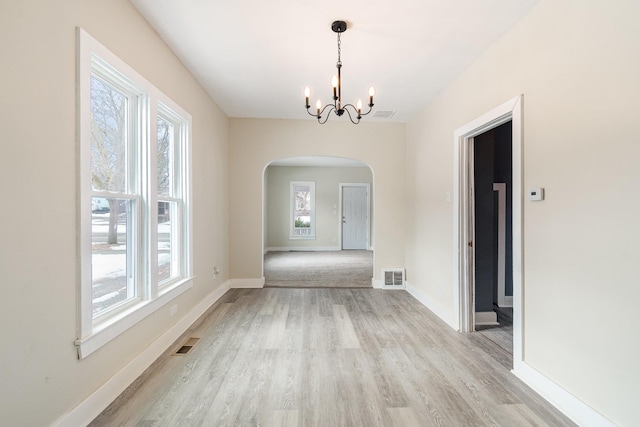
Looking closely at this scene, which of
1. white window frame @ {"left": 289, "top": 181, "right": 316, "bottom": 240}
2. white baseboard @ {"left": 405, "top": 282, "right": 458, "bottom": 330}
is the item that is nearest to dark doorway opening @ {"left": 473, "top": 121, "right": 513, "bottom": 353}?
white baseboard @ {"left": 405, "top": 282, "right": 458, "bottom": 330}

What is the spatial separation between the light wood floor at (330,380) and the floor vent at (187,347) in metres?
0.05

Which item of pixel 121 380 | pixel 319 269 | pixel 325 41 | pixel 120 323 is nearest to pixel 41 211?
pixel 120 323

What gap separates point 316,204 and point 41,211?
7865 millimetres

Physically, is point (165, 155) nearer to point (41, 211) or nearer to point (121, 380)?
point (41, 211)

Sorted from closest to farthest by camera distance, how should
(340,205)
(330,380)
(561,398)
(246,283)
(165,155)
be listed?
(561,398) → (330,380) → (165,155) → (246,283) → (340,205)

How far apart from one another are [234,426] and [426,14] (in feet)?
9.94

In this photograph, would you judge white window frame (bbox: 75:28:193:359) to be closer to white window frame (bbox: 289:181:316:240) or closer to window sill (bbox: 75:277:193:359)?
window sill (bbox: 75:277:193:359)

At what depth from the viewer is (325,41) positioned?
2.52 metres

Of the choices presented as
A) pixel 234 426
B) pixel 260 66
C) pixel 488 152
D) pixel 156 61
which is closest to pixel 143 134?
pixel 156 61

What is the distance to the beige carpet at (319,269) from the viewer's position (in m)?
4.99

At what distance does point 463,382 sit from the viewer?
7.00 feet

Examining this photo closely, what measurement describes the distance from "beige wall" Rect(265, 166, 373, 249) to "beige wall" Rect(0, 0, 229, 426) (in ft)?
23.2

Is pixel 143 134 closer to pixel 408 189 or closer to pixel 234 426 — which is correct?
pixel 234 426

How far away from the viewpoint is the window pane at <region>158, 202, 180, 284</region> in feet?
9.09
